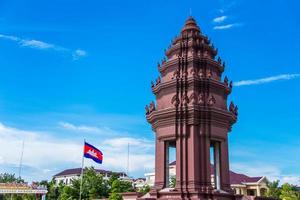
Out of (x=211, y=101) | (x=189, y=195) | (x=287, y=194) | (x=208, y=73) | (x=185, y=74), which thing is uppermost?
(x=208, y=73)

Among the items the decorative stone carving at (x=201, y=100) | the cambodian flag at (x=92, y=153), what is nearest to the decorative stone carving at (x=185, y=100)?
the decorative stone carving at (x=201, y=100)

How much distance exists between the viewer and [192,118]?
19.9m

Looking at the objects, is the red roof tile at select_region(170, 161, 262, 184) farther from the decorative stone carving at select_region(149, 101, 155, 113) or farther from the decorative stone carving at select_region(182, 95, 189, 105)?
the decorative stone carving at select_region(182, 95, 189, 105)

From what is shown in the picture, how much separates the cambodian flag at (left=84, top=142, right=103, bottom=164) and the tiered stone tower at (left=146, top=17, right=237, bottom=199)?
12.0 metres

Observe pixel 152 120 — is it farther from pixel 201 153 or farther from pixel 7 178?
pixel 7 178

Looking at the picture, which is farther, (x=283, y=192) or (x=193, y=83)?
(x=283, y=192)

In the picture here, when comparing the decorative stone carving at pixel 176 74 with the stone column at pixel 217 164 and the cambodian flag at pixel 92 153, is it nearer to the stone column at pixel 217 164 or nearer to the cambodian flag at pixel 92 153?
the stone column at pixel 217 164

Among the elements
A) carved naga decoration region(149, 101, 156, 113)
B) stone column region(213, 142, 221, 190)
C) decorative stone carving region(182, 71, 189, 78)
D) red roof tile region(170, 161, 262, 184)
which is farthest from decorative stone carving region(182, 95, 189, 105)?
red roof tile region(170, 161, 262, 184)

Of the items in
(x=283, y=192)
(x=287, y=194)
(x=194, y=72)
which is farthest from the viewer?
(x=283, y=192)

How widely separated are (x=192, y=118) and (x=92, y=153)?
50.8 feet

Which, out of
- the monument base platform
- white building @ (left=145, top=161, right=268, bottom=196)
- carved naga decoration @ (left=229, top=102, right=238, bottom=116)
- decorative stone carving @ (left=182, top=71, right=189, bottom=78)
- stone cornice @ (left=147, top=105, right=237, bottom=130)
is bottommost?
the monument base platform

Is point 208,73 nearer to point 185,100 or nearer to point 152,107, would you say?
point 185,100

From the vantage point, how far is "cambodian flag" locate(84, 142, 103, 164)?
107ft

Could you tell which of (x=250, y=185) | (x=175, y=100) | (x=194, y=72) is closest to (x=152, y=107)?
(x=175, y=100)
